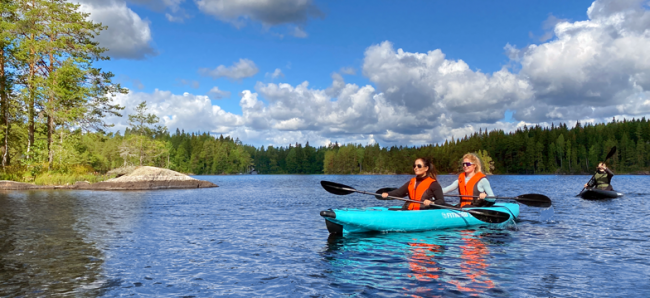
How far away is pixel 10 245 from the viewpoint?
31.3 feet

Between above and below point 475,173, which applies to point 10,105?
above

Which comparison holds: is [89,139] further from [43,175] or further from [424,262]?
[424,262]

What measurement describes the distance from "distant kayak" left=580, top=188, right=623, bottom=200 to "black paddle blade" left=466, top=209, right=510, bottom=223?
596 inches

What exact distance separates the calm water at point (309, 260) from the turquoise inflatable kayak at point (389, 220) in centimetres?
29

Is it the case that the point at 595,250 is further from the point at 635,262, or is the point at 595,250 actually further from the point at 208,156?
the point at 208,156

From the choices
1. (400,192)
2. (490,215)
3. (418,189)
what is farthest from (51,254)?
(490,215)

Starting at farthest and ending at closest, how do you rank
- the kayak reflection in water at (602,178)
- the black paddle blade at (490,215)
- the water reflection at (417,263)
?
the kayak reflection in water at (602,178), the black paddle blade at (490,215), the water reflection at (417,263)

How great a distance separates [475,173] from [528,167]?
131426 mm

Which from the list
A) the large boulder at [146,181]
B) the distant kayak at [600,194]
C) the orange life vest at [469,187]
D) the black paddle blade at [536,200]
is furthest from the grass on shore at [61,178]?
the distant kayak at [600,194]

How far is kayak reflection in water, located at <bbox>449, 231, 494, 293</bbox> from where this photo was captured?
6413mm

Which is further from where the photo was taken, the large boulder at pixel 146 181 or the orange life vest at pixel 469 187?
the large boulder at pixel 146 181

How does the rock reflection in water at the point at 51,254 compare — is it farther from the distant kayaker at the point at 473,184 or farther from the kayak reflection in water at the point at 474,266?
the distant kayaker at the point at 473,184

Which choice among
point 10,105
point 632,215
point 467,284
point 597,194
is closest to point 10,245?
point 467,284

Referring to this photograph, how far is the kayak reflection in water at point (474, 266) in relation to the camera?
21.0ft
